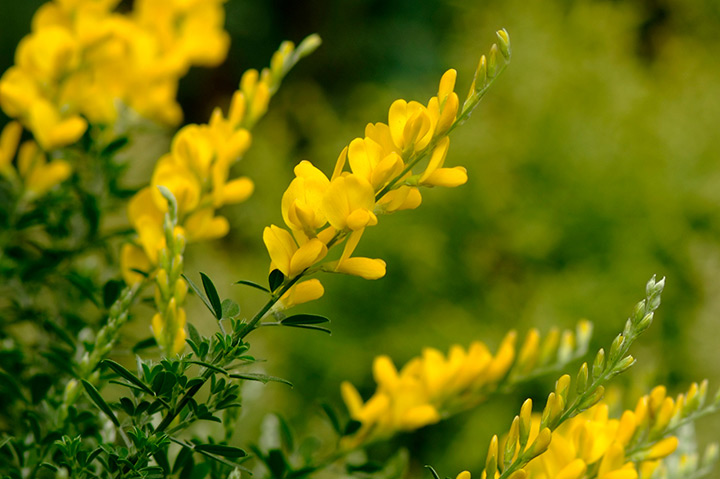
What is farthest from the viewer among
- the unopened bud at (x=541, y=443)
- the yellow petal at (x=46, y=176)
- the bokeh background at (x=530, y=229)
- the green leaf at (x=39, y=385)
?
the bokeh background at (x=530, y=229)

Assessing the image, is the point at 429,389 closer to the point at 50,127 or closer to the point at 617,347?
the point at 617,347

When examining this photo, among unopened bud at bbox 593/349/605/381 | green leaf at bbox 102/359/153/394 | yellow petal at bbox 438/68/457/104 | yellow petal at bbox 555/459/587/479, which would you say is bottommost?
yellow petal at bbox 555/459/587/479

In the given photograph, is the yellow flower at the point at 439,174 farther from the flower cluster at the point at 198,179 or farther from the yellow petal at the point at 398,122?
the flower cluster at the point at 198,179

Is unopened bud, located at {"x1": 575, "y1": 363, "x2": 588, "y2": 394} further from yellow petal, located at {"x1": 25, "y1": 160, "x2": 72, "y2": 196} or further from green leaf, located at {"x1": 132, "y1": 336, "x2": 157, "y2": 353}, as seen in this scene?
yellow petal, located at {"x1": 25, "y1": 160, "x2": 72, "y2": 196}

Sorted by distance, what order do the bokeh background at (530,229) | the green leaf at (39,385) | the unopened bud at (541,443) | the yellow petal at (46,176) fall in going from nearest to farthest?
the unopened bud at (541,443)
the green leaf at (39,385)
the yellow petal at (46,176)
the bokeh background at (530,229)

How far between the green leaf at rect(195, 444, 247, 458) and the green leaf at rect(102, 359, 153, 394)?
29 millimetres

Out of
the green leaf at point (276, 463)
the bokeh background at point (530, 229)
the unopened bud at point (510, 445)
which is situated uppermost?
the bokeh background at point (530, 229)

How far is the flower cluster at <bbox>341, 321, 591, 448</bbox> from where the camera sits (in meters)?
0.45

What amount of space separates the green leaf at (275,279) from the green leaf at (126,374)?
0.20 ft

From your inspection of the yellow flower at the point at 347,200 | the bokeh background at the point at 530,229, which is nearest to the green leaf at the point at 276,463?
the yellow flower at the point at 347,200

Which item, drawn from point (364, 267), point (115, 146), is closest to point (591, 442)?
point (364, 267)

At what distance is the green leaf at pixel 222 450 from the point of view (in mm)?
283

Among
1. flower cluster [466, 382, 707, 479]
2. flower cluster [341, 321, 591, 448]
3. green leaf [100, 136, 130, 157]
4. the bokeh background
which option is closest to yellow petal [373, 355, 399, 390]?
flower cluster [341, 321, 591, 448]

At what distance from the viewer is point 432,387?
0.45 meters
